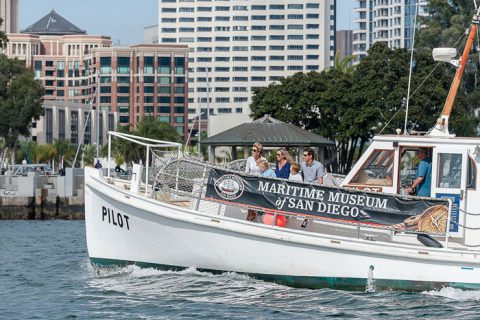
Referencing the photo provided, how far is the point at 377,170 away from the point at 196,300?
159 inches

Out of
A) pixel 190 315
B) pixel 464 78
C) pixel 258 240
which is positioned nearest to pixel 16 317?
pixel 190 315

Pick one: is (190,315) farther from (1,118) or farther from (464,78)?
(1,118)

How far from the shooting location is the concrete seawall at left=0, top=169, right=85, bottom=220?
184 feet

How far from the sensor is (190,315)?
19984mm

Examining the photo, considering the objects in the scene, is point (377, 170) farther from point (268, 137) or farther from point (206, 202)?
point (268, 137)

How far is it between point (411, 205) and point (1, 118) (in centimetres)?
6741

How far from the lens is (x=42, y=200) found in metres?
56.7

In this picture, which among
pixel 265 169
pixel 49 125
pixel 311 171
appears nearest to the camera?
pixel 265 169

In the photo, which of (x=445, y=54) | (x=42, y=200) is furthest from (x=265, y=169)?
(x=42, y=200)

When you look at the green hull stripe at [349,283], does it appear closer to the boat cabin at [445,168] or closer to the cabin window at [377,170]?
the boat cabin at [445,168]

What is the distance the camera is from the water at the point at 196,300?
20188mm

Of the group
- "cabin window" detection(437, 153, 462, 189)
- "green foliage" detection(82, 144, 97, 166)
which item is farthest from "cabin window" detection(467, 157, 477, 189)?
"green foliage" detection(82, 144, 97, 166)

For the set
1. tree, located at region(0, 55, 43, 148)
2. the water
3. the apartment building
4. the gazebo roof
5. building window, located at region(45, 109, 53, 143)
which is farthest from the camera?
building window, located at region(45, 109, 53, 143)

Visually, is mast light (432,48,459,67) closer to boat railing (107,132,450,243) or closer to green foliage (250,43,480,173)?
boat railing (107,132,450,243)
